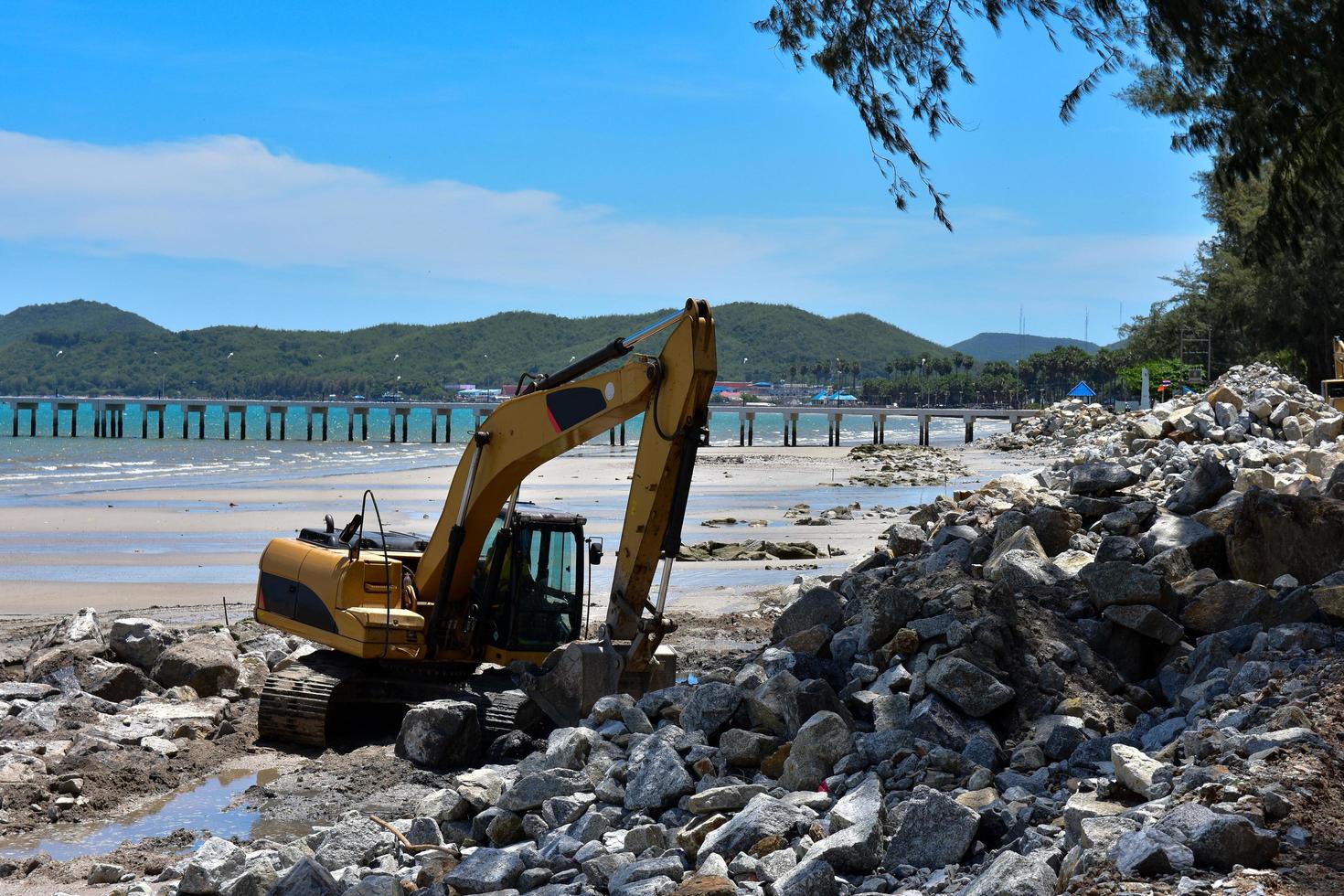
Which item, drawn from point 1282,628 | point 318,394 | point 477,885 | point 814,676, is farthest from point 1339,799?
point 318,394

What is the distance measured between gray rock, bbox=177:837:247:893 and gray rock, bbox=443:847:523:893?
128 centimetres

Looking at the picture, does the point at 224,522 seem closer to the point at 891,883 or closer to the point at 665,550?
the point at 665,550

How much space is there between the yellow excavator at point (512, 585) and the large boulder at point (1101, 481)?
269 inches

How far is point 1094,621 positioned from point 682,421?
332 cm

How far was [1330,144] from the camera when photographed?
11914 mm

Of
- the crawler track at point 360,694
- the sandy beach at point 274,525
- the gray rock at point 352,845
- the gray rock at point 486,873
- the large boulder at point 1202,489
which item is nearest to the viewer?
the gray rock at point 486,873

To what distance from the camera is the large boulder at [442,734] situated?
9.41 m

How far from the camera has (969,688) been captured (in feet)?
25.4

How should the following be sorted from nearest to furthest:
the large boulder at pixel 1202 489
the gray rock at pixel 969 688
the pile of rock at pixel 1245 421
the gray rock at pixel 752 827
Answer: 1. the gray rock at pixel 752 827
2. the gray rock at pixel 969 688
3. the large boulder at pixel 1202 489
4. the pile of rock at pixel 1245 421

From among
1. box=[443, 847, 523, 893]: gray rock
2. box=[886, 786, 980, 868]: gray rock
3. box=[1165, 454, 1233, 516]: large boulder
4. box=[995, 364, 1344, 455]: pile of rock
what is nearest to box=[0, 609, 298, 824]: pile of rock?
box=[443, 847, 523, 893]: gray rock

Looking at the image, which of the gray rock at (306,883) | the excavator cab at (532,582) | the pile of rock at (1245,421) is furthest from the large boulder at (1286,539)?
the pile of rock at (1245,421)

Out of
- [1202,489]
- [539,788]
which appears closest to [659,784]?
[539,788]

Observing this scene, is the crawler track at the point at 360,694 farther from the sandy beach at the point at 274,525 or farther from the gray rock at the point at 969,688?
the sandy beach at the point at 274,525

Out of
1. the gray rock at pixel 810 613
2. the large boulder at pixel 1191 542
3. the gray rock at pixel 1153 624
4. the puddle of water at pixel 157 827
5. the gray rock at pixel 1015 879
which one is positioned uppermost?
the large boulder at pixel 1191 542
